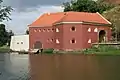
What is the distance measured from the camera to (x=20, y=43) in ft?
265

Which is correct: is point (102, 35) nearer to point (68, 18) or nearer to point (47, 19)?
point (68, 18)

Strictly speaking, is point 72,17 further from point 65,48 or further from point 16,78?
point 16,78

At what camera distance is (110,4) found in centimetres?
8456

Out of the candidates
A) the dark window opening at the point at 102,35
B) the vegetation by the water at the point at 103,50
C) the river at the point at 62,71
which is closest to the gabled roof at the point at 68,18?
the dark window opening at the point at 102,35

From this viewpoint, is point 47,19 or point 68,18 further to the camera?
point 47,19

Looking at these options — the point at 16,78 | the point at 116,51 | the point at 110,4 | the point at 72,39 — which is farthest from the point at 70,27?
the point at 16,78

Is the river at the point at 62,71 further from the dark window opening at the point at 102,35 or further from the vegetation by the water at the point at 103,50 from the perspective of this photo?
the dark window opening at the point at 102,35

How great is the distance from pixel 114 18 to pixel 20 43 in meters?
22.2

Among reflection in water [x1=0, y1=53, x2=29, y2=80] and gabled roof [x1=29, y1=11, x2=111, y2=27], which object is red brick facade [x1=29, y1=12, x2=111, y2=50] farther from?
reflection in water [x1=0, y1=53, x2=29, y2=80]

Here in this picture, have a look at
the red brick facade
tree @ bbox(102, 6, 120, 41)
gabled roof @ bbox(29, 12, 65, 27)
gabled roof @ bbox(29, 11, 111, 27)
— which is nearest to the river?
the red brick facade

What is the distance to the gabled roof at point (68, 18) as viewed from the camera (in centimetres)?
6912

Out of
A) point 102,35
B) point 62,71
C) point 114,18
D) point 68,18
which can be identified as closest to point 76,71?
point 62,71

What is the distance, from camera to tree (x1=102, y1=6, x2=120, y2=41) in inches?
2750

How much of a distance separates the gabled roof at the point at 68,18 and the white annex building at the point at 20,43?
4.25 metres
